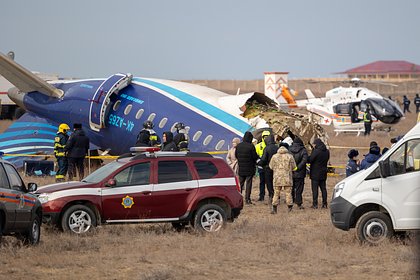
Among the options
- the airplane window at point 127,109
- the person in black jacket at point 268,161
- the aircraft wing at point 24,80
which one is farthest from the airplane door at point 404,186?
the aircraft wing at point 24,80

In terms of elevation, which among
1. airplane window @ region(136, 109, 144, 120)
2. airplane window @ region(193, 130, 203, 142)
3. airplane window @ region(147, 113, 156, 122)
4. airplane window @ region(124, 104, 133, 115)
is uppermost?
airplane window @ region(124, 104, 133, 115)

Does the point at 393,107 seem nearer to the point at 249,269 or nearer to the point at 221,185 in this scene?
the point at 221,185

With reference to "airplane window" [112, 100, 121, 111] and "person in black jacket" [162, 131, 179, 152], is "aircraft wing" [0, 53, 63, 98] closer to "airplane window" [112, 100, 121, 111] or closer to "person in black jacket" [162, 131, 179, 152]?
"airplane window" [112, 100, 121, 111]

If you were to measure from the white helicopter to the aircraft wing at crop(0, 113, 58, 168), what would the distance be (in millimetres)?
20075

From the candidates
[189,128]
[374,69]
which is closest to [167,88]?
[189,128]

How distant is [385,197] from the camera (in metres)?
15.1

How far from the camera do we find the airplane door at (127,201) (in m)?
16.6

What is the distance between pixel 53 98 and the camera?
30.9 m

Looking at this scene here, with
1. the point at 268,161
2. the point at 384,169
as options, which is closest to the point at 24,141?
the point at 268,161

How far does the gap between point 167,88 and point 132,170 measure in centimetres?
1248

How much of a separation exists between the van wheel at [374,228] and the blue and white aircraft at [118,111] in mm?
11272

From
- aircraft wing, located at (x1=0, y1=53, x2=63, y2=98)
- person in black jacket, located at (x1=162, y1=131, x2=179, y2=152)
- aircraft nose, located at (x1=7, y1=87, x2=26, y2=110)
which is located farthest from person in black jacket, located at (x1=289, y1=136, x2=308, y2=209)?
aircraft nose, located at (x1=7, y1=87, x2=26, y2=110)

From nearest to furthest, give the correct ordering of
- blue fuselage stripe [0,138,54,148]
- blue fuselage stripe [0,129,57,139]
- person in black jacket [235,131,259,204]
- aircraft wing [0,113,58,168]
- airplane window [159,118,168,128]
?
person in black jacket [235,131,259,204] < airplane window [159,118,168,128] < aircraft wing [0,113,58,168] < blue fuselage stripe [0,138,54,148] < blue fuselage stripe [0,129,57,139]

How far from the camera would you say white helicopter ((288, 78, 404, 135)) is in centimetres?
4891
